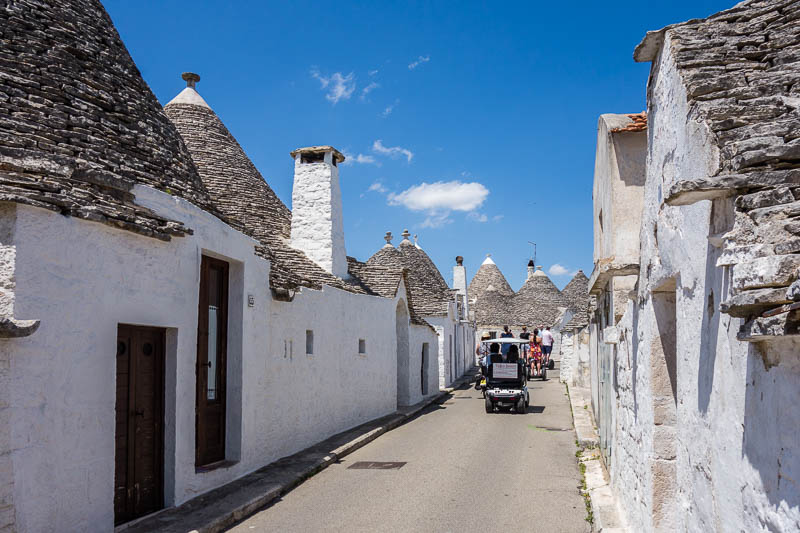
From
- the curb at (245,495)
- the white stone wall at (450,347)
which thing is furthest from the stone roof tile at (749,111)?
the white stone wall at (450,347)

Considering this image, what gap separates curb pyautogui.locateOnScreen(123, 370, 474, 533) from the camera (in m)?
7.14

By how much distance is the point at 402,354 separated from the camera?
21062mm

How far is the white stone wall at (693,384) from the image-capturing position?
7.97 ft

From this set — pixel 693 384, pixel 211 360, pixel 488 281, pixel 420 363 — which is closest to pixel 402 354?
pixel 420 363

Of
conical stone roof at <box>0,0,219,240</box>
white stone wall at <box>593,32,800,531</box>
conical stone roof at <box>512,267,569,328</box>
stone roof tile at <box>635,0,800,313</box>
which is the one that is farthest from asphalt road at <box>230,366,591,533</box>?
conical stone roof at <box>512,267,569,328</box>

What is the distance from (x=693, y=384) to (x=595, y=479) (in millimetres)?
6348

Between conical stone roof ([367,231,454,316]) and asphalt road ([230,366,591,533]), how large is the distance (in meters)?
13.9

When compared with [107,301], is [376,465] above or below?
below

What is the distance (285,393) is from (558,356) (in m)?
37.4

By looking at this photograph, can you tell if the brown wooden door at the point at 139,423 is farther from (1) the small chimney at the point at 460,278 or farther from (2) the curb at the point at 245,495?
(1) the small chimney at the point at 460,278

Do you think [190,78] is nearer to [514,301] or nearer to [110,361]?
[110,361]

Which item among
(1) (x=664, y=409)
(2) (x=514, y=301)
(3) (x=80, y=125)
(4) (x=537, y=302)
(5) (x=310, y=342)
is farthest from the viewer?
(2) (x=514, y=301)

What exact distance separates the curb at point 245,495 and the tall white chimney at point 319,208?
472cm

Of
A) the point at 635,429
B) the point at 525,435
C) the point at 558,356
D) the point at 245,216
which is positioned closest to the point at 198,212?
the point at 635,429
